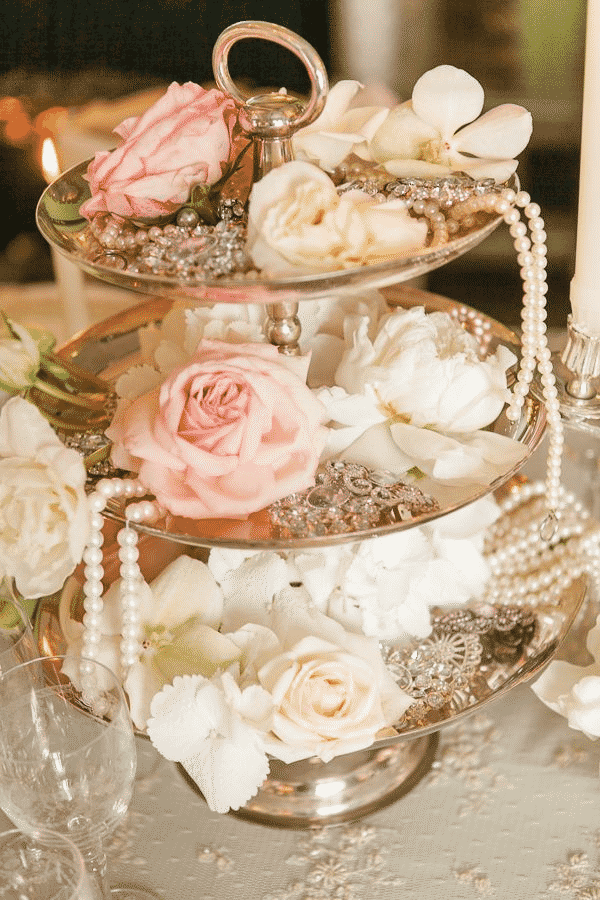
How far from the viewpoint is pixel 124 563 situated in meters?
0.79

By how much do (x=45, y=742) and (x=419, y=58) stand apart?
8.02 ft

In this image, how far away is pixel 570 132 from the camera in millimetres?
2740

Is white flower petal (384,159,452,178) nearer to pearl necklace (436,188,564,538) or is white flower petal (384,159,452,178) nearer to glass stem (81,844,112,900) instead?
pearl necklace (436,188,564,538)

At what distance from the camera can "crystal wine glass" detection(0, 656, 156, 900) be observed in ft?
2.37

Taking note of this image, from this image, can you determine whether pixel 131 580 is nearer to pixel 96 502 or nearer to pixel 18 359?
pixel 96 502

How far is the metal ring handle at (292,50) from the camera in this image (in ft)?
2.30

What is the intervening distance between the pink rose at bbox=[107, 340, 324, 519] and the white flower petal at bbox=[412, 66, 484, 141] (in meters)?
0.24

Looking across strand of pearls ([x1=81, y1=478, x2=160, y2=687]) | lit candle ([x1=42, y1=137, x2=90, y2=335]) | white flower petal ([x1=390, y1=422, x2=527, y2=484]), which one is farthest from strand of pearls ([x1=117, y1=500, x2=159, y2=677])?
lit candle ([x1=42, y1=137, x2=90, y2=335])

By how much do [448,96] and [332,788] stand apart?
59 cm

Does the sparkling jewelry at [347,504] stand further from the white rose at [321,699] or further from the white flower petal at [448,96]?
the white flower petal at [448,96]

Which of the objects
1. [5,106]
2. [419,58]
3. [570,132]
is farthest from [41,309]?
[570,132]

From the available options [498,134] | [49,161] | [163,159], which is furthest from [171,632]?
[49,161]

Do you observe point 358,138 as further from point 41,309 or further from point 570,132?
point 570,132

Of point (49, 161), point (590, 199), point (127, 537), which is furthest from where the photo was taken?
point (49, 161)
